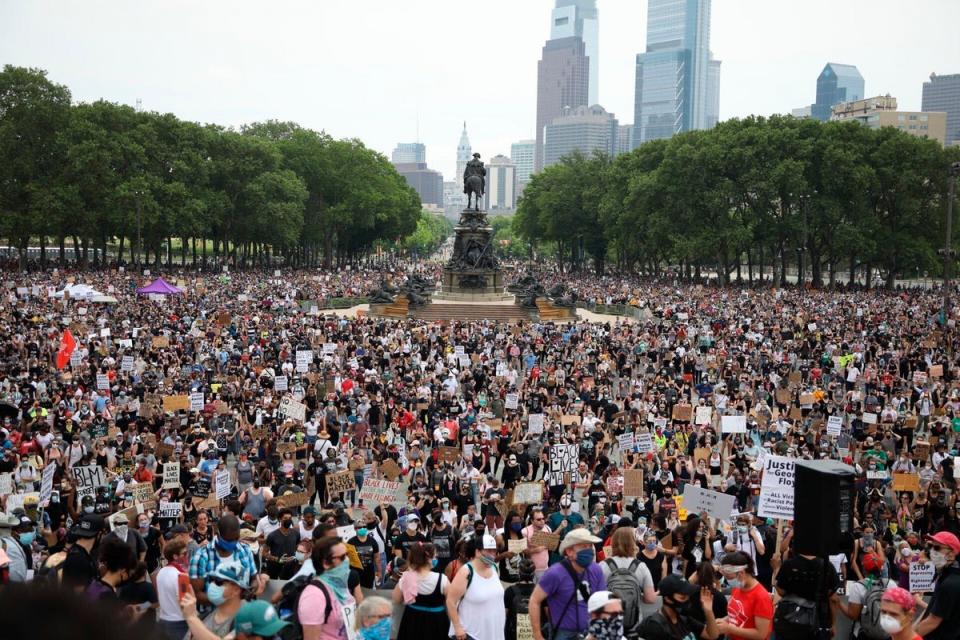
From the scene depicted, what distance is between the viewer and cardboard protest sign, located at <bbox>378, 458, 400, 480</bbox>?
1454 centimetres

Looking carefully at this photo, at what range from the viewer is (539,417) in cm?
1856

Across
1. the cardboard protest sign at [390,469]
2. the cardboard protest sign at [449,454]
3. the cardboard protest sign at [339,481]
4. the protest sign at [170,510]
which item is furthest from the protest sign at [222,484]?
the cardboard protest sign at [449,454]

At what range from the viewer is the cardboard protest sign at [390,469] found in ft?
47.7

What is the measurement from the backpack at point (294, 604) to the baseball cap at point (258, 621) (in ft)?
1.99

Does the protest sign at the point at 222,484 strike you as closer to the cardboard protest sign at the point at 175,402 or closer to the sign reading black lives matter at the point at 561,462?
the sign reading black lives matter at the point at 561,462

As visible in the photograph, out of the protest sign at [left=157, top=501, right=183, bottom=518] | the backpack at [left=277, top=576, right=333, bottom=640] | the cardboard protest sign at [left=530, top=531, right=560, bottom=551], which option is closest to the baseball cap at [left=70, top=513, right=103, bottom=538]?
the backpack at [left=277, top=576, right=333, bottom=640]

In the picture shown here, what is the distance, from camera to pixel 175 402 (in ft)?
62.7

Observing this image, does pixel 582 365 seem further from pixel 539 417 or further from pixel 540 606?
pixel 540 606

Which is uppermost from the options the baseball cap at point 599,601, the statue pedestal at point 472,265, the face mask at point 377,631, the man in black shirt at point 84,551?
the statue pedestal at point 472,265

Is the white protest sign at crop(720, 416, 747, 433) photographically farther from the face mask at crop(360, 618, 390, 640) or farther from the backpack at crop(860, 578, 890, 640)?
the face mask at crop(360, 618, 390, 640)

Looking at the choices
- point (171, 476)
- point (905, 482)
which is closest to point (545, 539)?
point (171, 476)

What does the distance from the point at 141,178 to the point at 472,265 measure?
1034 inches

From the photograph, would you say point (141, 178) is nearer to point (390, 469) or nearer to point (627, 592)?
point (390, 469)

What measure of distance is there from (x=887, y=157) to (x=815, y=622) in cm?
6502
